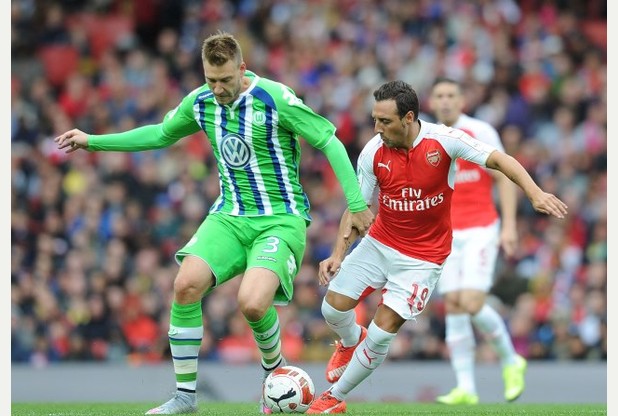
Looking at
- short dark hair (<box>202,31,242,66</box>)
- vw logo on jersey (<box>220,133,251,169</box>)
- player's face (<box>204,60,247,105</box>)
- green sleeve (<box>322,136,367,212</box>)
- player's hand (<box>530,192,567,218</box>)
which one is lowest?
player's hand (<box>530,192,567,218</box>)

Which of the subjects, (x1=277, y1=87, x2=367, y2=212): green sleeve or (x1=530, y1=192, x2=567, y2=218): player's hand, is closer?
(x1=530, y1=192, x2=567, y2=218): player's hand

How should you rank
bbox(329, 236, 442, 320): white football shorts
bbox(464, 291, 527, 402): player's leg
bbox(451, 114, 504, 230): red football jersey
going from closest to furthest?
bbox(329, 236, 442, 320): white football shorts
bbox(464, 291, 527, 402): player's leg
bbox(451, 114, 504, 230): red football jersey

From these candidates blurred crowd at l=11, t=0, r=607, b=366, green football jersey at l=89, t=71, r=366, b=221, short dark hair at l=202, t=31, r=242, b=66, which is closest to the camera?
short dark hair at l=202, t=31, r=242, b=66

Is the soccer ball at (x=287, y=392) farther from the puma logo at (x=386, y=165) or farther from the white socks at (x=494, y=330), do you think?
the white socks at (x=494, y=330)

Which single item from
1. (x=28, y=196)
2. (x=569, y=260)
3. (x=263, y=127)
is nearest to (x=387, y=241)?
(x=263, y=127)

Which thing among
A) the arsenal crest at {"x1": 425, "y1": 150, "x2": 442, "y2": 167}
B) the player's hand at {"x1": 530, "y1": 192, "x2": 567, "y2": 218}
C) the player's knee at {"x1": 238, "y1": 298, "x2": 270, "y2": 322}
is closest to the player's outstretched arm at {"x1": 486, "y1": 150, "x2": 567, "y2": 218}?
the player's hand at {"x1": 530, "y1": 192, "x2": 567, "y2": 218}

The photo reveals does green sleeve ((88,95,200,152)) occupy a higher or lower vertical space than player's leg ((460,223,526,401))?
higher

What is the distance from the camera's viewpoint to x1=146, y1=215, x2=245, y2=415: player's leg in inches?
316

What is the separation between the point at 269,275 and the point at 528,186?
1810mm

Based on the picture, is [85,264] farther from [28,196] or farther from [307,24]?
[307,24]

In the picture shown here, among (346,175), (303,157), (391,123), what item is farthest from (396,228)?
(303,157)

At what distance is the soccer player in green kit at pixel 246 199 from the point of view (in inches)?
315

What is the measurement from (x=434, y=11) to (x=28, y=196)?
22.6 ft

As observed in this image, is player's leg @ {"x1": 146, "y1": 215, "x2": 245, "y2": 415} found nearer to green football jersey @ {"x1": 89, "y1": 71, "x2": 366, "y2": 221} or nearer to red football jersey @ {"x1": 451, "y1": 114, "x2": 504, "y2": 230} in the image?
green football jersey @ {"x1": 89, "y1": 71, "x2": 366, "y2": 221}
